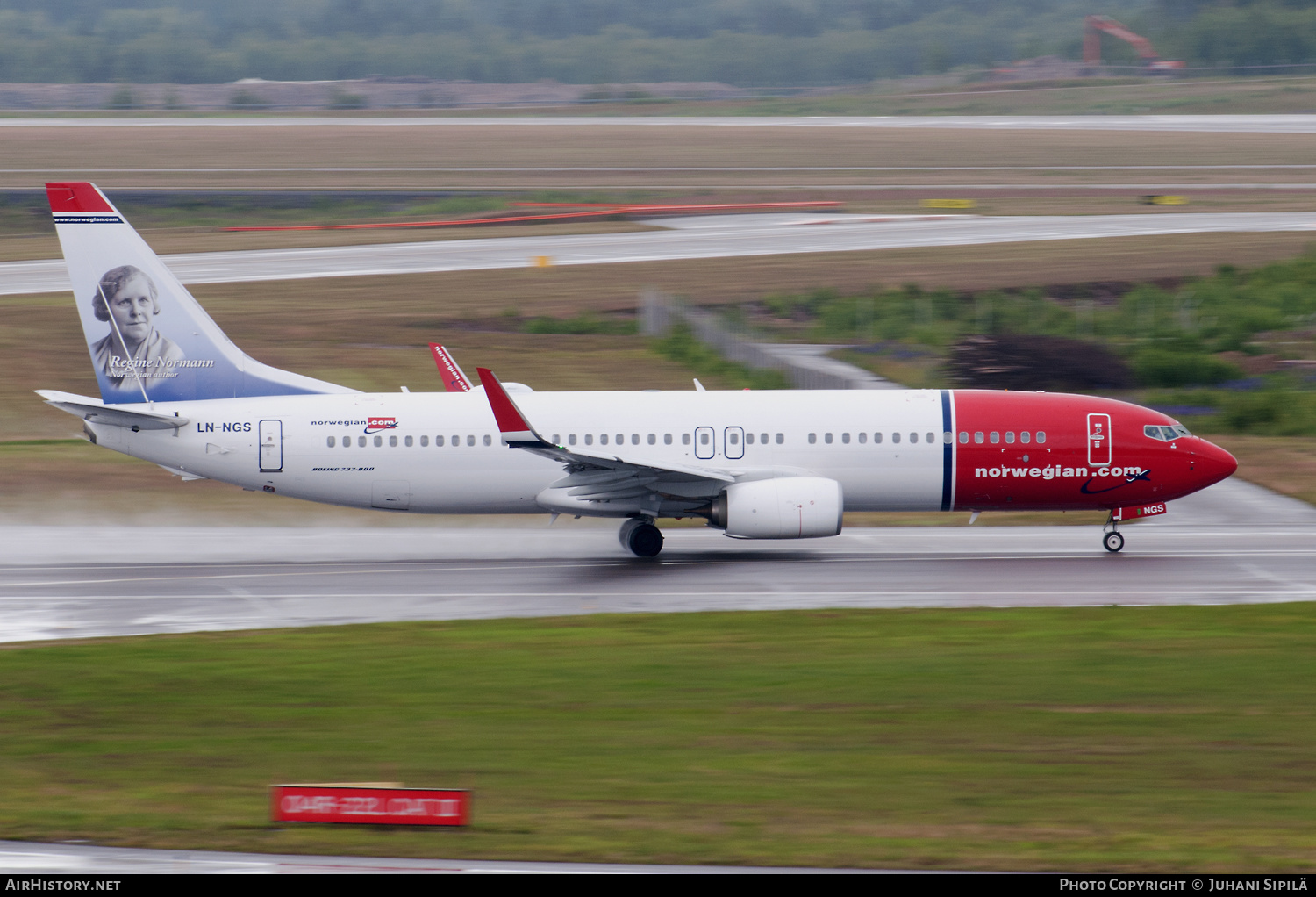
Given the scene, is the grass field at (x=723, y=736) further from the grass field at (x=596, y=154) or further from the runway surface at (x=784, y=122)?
→ the runway surface at (x=784, y=122)

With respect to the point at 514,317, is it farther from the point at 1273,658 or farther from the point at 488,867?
the point at 488,867

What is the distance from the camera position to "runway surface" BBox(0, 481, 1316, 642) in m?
25.1

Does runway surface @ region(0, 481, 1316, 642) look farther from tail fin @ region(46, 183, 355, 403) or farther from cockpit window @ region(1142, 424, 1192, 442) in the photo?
tail fin @ region(46, 183, 355, 403)

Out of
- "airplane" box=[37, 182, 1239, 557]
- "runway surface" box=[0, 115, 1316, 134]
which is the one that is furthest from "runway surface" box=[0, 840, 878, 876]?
"runway surface" box=[0, 115, 1316, 134]

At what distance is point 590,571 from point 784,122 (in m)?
95.5

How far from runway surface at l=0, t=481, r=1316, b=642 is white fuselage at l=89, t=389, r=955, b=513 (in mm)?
1498

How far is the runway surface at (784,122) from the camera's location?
110 m

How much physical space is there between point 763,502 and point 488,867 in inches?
644

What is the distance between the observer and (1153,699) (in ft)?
60.4

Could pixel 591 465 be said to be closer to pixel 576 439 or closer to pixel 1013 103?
pixel 576 439

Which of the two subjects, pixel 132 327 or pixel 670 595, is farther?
pixel 132 327

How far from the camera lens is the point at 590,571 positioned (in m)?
28.7

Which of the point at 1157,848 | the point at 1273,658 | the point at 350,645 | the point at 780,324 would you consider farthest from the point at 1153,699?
the point at 780,324

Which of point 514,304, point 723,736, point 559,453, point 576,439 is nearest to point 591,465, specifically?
point 559,453
